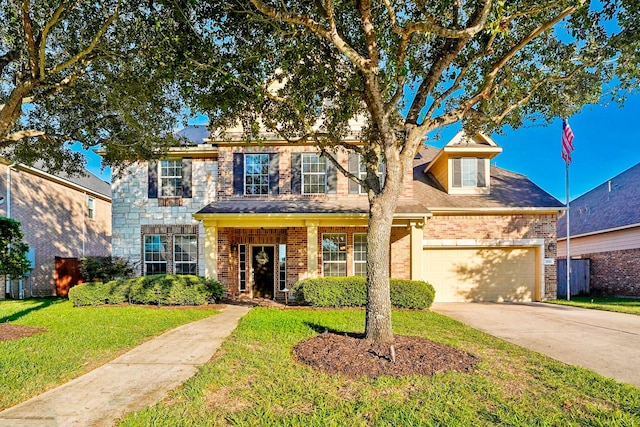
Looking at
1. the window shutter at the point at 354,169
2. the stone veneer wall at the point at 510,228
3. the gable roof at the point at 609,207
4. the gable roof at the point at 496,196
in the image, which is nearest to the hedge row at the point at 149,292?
the window shutter at the point at 354,169

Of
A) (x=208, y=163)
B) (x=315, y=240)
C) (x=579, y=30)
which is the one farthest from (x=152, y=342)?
(x=579, y=30)

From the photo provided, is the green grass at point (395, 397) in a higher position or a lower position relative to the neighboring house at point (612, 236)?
lower

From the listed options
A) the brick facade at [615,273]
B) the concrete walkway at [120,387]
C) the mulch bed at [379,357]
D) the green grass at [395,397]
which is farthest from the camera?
the brick facade at [615,273]

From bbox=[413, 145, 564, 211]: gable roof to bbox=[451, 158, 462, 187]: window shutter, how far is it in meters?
0.47

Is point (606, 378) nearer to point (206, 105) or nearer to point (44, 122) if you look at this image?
point (206, 105)

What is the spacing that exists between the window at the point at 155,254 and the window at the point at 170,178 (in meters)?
1.56

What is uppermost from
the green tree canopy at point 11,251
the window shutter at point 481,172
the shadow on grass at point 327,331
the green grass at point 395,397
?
the window shutter at point 481,172

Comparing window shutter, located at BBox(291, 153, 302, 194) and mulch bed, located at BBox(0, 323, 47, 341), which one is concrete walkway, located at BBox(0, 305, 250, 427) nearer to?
mulch bed, located at BBox(0, 323, 47, 341)

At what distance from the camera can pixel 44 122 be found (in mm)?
9180

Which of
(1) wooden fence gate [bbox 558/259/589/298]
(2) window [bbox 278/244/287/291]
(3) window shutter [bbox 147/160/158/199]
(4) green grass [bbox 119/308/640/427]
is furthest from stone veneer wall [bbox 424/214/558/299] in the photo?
(3) window shutter [bbox 147/160/158/199]

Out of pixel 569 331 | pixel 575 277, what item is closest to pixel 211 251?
pixel 569 331

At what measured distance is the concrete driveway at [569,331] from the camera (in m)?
5.34

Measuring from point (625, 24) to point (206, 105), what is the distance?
7190 mm

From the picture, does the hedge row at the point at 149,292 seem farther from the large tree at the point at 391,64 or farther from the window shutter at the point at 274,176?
the large tree at the point at 391,64
